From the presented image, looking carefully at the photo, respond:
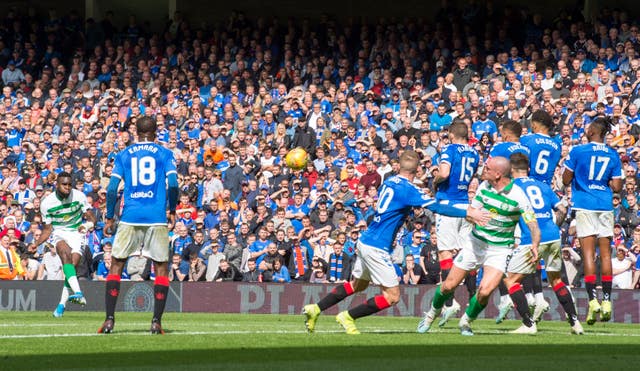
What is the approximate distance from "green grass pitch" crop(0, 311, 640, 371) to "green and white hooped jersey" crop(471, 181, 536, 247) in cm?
109

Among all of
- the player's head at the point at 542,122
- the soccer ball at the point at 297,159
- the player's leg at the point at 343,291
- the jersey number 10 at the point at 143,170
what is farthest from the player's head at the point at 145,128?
the soccer ball at the point at 297,159

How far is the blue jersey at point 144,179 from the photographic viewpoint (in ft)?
41.9

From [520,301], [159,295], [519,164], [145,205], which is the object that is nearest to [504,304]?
[520,301]

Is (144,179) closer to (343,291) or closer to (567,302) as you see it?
(343,291)

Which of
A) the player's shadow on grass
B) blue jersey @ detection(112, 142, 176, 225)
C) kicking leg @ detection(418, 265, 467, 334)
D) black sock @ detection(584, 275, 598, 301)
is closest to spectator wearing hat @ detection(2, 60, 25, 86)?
blue jersey @ detection(112, 142, 176, 225)

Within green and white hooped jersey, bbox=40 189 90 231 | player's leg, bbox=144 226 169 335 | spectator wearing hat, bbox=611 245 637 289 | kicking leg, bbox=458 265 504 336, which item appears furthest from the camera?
spectator wearing hat, bbox=611 245 637 289

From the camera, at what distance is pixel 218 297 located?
75.8 feet

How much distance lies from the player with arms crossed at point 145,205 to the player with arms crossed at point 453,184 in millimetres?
3764

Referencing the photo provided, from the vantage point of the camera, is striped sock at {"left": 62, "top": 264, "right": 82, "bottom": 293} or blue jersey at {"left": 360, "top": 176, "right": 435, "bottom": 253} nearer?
blue jersey at {"left": 360, "top": 176, "right": 435, "bottom": 253}

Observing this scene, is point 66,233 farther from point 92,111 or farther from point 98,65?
point 98,65

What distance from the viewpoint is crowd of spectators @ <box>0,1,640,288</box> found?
24.4 m

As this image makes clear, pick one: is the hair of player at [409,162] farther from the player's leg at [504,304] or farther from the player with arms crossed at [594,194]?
the player's leg at [504,304]

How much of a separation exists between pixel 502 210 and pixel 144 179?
150 inches

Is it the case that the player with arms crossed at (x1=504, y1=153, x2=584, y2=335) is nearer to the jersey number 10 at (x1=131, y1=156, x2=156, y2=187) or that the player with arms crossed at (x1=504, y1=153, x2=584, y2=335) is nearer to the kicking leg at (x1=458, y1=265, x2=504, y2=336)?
the kicking leg at (x1=458, y1=265, x2=504, y2=336)
